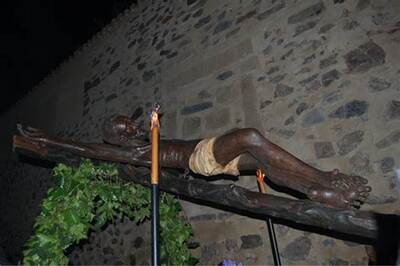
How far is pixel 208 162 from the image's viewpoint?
2076mm

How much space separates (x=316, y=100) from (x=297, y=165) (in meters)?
1.22

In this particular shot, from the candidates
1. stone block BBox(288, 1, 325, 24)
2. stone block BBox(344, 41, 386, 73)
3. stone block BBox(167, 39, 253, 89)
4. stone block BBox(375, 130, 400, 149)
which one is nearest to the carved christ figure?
stone block BBox(375, 130, 400, 149)

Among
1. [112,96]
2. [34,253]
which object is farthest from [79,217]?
[112,96]

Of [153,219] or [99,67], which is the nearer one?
[153,219]

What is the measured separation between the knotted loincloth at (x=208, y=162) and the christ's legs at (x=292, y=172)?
0.04 metres

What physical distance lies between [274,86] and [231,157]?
1.37m

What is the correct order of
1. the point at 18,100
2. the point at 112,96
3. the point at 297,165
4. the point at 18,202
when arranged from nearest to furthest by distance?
1. the point at 297,165
2. the point at 112,96
3. the point at 18,202
4. the point at 18,100

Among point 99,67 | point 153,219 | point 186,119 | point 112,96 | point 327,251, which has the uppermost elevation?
point 99,67

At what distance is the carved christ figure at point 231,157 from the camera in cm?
172

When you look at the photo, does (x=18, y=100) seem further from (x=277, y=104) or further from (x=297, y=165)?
(x=297, y=165)

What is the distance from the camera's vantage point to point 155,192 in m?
1.72

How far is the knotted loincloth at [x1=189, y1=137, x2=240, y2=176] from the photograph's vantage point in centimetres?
207

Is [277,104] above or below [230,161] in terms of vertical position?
above

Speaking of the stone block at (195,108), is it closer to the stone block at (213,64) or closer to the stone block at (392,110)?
the stone block at (213,64)
